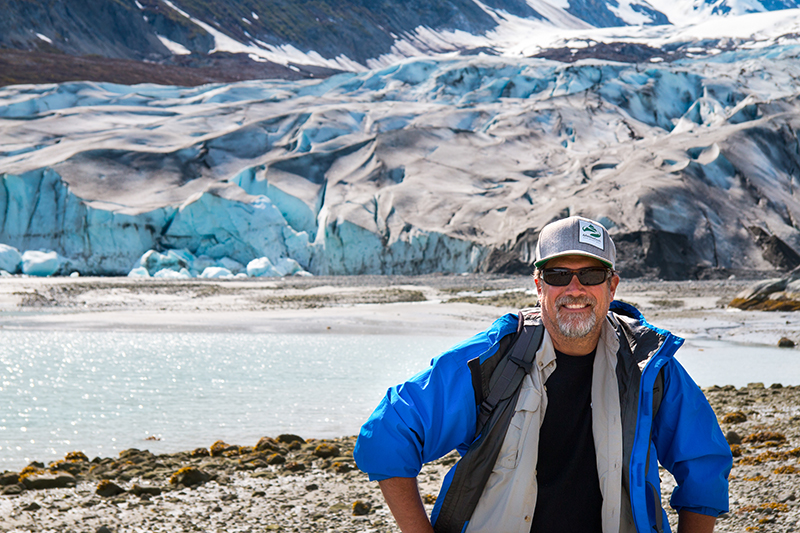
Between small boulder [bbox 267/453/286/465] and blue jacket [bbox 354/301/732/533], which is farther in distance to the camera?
small boulder [bbox 267/453/286/465]

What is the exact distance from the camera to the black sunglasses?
2.01 m

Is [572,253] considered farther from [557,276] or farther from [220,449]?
[220,449]

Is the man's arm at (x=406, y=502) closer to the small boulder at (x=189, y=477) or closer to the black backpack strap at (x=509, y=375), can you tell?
the black backpack strap at (x=509, y=375)

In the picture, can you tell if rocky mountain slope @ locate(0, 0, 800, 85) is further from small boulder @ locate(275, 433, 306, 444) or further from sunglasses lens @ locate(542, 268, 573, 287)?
sunglasses lens @ locate(542, 268, 573, 287)

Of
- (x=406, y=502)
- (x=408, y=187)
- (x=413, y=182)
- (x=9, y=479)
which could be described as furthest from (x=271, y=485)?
(x=413, y=182)

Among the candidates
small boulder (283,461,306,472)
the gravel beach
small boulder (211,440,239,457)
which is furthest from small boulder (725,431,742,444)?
small boulder (211,440,239,457)

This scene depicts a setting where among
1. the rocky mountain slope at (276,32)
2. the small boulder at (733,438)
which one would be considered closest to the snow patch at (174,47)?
the rocky mountain slope at (276,32)

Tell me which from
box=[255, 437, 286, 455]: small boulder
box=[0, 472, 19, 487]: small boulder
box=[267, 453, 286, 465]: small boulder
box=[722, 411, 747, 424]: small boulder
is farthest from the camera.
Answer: box=[722, 411, 747, 424]: small boulder

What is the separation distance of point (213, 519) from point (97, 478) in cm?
119

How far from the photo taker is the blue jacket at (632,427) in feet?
6.08

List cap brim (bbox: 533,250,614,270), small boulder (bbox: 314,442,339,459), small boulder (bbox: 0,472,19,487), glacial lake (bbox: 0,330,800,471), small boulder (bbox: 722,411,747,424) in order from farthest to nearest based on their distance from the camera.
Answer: glacial lake (bbox: 0,330,800,471)
small boulder (bbox: 722,411,747,424)
small boulder (bbox: 314,442,339,459)
small boulder (bbox: 0,472,19,487)
cap brim (bbox: 533,250,614,270)

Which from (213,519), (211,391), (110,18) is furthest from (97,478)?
(110,18)

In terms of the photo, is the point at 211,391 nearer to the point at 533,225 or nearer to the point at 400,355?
the point at 400,355

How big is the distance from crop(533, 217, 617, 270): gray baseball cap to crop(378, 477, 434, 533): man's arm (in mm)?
694
